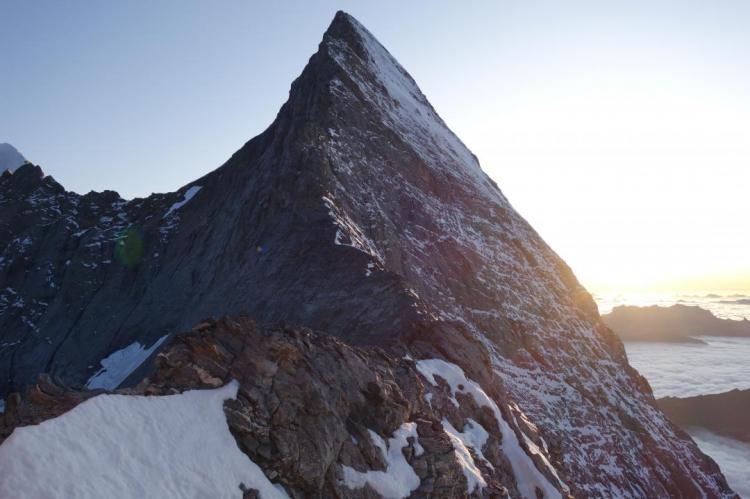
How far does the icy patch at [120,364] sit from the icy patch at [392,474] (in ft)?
89.1

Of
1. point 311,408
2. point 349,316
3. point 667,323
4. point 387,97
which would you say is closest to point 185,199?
point 387,97

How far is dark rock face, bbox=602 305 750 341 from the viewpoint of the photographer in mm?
156250

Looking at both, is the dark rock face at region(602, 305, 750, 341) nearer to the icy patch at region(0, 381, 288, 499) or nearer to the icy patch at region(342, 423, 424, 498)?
the icy patch at region(342, 423, 424, 498)

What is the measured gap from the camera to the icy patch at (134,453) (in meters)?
9.69

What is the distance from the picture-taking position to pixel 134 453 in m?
11.2

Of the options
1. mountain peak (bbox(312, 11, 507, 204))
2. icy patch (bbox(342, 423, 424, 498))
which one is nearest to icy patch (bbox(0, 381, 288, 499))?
icy patch (bbox(342, 423, 424, 498))

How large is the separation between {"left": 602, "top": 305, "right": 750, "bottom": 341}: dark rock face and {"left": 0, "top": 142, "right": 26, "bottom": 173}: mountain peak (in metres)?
149

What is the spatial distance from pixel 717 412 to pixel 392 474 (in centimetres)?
7891

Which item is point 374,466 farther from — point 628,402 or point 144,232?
A: point 144,232

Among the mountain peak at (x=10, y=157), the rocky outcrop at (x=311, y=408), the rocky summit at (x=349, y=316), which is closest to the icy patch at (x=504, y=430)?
the rocky summit at (x=349, y=316)

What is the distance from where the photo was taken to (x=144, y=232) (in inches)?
2240

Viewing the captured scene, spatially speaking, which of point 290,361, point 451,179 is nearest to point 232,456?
point 290,361

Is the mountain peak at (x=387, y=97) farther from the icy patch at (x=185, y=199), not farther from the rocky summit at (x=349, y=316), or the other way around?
the icy patch at (x=185, y=199)

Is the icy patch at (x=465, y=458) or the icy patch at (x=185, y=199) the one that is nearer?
the icy patch at (x=465, y=458)
